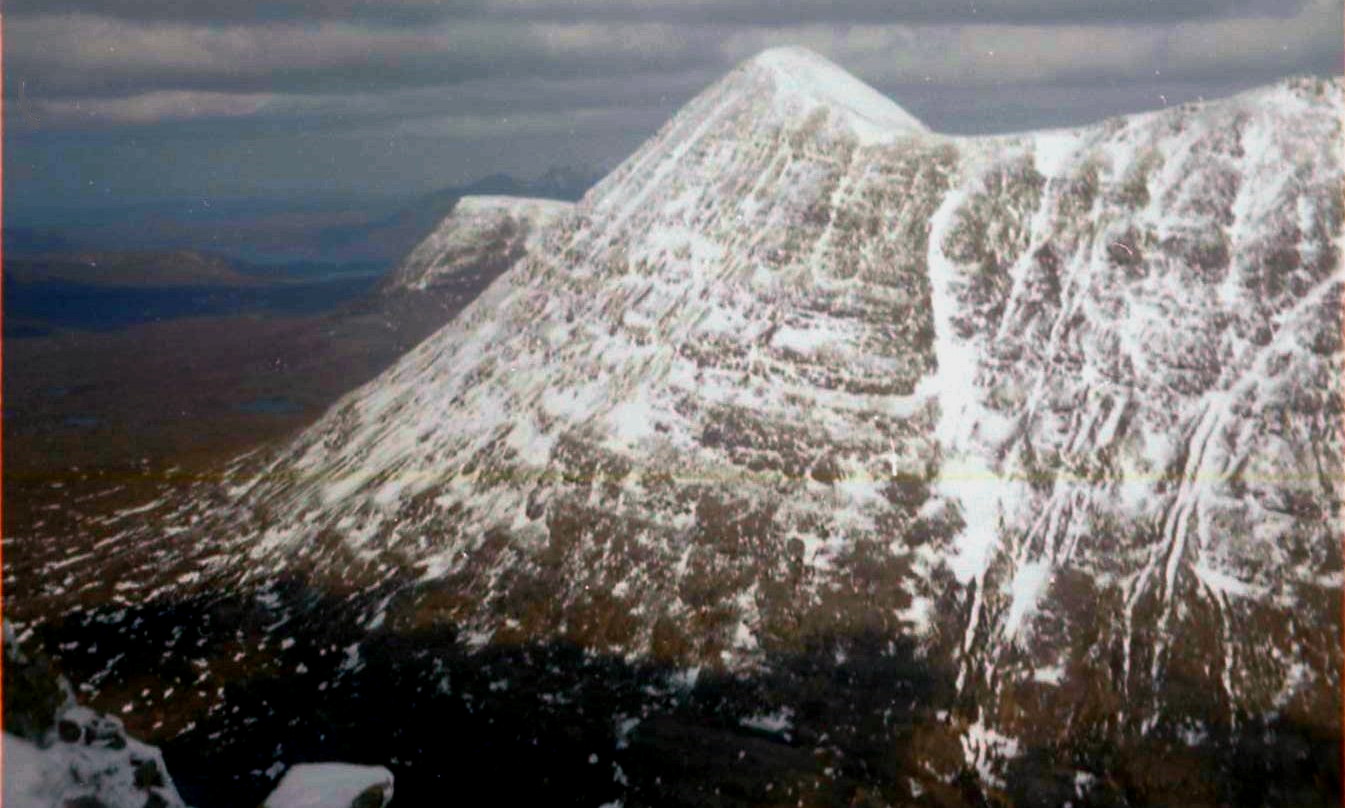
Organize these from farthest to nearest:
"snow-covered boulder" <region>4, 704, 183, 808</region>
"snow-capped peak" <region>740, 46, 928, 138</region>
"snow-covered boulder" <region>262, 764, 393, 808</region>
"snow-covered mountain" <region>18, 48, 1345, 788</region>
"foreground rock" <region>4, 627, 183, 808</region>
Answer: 1. "snow-capped peak" <region>740, 46, 928, 138</region>
2. "snow-covered mountain" <region>18, 48, 1345, 788</region>
3. "snow-covered boulder" <region>262, 764, 393, 808</region>
4. "foreground rock" <region>4, 627, 183, 808</region>
5. "snow-covered boulder" <region>4, 704, 183, 808</region>

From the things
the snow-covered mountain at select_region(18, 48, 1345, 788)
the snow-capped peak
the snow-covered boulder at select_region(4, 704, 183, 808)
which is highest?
the snow-capped peak

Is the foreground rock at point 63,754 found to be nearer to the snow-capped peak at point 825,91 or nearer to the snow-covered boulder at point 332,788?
the snow-covered boulder at point 332,788

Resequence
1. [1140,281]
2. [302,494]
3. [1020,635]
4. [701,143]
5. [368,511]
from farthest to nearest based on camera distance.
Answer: [701,143] < [302,494] < [368,511] < [1140,281] < [1020,635]

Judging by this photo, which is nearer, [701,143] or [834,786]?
[834,786]

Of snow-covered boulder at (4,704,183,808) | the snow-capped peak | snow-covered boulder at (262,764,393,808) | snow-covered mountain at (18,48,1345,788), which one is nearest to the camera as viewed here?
snow-covered boulder at (4,704,183,808)

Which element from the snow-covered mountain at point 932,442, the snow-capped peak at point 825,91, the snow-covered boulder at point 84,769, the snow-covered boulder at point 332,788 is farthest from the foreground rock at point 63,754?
the snow-capped peak at point 825,91

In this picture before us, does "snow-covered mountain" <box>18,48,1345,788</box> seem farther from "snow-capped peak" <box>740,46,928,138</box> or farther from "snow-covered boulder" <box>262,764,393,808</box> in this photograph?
"snow-covered boulder" <box>262,764,393,808</box>

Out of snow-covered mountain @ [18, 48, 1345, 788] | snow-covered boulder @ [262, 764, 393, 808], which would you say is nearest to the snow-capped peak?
snow-covered mountain @ [18, 48, 1345, 788]

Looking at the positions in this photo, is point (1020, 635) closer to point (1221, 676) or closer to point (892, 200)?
point (1221, 676)

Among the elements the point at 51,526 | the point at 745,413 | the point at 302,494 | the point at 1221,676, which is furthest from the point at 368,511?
the point at 1221,676
